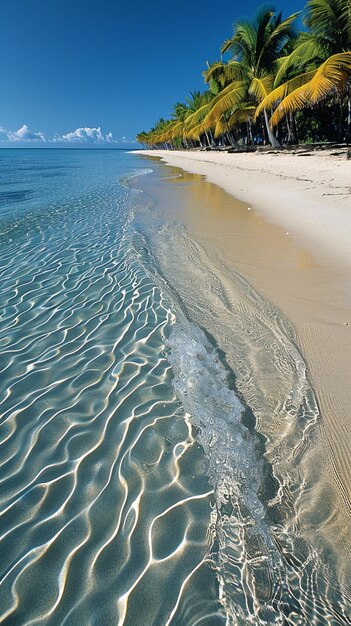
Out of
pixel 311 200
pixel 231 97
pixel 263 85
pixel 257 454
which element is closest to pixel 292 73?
pixel 263 85

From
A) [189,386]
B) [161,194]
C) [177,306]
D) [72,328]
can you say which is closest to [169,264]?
[177,306]

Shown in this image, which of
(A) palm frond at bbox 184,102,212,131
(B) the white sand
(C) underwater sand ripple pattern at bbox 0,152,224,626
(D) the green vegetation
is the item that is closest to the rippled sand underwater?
(C) underwater sand ripple pattern at bbox 0,152,224,626

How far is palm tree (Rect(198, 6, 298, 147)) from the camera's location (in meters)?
26.0

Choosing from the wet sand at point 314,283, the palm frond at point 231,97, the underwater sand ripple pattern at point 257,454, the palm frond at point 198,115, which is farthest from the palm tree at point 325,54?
the palm frond at point 198,115

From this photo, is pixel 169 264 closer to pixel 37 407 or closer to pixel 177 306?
pixel 177 306

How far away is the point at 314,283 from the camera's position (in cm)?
486

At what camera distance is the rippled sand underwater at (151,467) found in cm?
171

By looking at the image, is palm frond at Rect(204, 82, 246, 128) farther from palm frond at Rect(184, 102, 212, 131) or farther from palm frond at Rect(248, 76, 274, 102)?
palm frond at Rect(184, 102, 212, 131)

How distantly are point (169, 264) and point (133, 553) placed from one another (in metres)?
5.16

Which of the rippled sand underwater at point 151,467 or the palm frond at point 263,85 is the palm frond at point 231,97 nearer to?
the palm frond at point 263,85

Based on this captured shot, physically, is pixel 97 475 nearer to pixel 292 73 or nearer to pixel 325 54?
pixel 325 54

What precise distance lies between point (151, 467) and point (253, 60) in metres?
36.1

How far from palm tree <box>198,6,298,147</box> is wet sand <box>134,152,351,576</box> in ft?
72.1

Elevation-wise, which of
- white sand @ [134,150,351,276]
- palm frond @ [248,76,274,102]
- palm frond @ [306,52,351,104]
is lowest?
white sand @ [134,150,351,276]
